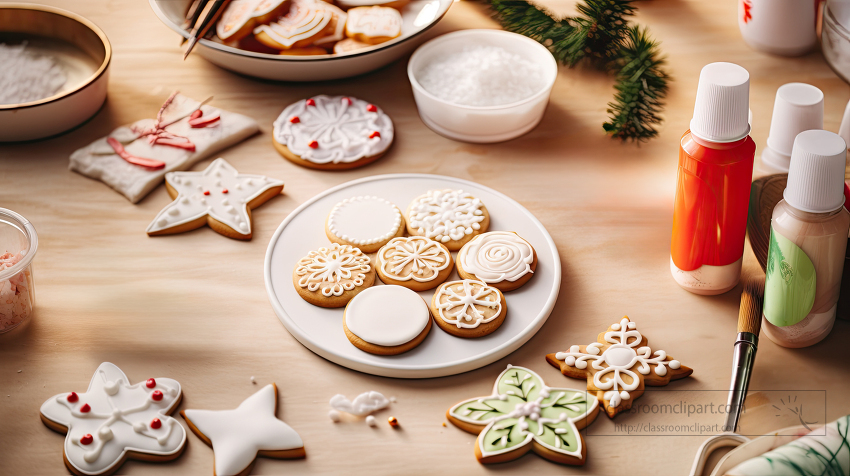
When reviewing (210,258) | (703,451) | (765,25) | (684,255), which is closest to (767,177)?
(684,255)

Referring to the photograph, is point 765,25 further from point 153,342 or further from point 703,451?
point 153,342

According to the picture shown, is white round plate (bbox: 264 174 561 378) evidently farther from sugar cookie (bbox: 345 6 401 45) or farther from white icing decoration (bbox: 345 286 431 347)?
sugar cookie (bbox: 345 6 401 45)

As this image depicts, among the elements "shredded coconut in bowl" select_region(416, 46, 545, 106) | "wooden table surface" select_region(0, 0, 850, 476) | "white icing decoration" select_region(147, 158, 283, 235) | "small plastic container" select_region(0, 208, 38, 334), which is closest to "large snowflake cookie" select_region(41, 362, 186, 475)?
"wooden table surface" select_region(0, 0, 850, 476)

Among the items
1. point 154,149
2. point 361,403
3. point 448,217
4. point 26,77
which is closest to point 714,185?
point 448,217

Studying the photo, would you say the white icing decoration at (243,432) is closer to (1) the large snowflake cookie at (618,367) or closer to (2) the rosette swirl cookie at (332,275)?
(2) the rosette swirl cookie at (332,275)

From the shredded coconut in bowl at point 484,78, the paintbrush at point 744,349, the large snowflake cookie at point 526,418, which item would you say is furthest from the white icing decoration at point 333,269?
the paintbrush at point 744,349

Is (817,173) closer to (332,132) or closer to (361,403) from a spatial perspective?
(361,403)

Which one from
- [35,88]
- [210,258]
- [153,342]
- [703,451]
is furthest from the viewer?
[35,88]

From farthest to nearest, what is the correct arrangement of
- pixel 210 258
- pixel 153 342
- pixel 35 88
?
A: 1. pixel 35 88
2. pixel 210 258
3. pixel 153 342
